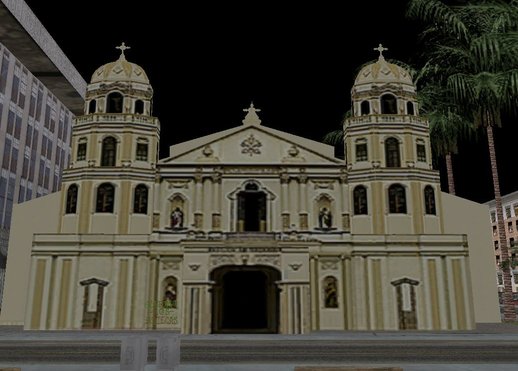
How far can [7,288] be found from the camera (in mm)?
36625

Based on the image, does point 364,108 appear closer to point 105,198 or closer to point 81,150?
point 105,198

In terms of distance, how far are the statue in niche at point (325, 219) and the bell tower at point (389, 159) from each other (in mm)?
1519

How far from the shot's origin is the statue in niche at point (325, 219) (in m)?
35.0

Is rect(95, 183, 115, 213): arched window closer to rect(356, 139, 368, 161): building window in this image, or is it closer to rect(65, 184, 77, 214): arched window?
rect(65, 184, 77, 214): arched window

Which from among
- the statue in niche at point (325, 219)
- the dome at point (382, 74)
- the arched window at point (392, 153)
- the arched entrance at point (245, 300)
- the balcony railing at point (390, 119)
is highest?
the dome at point (382, 74)

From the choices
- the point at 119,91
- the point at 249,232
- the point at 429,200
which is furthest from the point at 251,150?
the point at 429,200

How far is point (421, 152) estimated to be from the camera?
119 ft

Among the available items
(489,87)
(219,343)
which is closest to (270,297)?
(219,343)

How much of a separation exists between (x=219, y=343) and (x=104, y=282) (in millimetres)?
11847

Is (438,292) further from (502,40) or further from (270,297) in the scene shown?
(502,40)

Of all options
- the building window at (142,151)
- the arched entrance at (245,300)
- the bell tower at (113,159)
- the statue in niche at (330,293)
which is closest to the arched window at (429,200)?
the statue in niche at (330,293)

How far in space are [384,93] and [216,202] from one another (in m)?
14.2

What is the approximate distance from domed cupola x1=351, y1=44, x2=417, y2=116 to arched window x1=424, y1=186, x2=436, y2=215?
18.6ft

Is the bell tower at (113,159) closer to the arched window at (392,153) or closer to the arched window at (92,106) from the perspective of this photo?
the arched window at (92,106)
